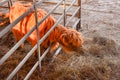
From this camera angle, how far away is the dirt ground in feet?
12.4

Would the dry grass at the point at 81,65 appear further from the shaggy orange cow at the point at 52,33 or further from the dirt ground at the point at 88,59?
the shaggy orange cow at the point at 52,33

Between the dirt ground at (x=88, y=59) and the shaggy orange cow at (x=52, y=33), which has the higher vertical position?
the shaggy orange cow at (x=52, y=33)

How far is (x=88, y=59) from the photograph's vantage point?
166 inches

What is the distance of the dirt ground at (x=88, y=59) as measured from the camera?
3.78m

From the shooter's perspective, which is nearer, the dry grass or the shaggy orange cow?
the shaggy orange cow

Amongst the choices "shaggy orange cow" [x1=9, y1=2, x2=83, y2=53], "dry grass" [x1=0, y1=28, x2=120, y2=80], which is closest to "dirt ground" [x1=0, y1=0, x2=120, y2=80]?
"dry grass" [x1=0, y1=28, x2=120, y2=80]

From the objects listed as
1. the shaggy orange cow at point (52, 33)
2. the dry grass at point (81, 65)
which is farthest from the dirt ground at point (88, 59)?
the shaggy orange cow at point (52, 33)

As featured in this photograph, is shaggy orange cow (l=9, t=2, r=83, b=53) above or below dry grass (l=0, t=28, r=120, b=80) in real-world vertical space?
above

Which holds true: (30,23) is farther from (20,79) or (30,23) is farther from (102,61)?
(102,61)

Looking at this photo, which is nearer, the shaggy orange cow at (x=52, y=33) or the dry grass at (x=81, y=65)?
the shaggy orange cow at (x=52, y=33)

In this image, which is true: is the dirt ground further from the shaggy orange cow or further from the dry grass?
the shaggy orange cow

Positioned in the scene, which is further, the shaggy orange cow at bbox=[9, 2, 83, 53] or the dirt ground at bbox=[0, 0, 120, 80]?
the dirt ground at bbox=[0, 0, 120, 80]

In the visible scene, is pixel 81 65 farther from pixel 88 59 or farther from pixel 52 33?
pixel 52 33

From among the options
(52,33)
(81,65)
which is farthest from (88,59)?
(52,33)
